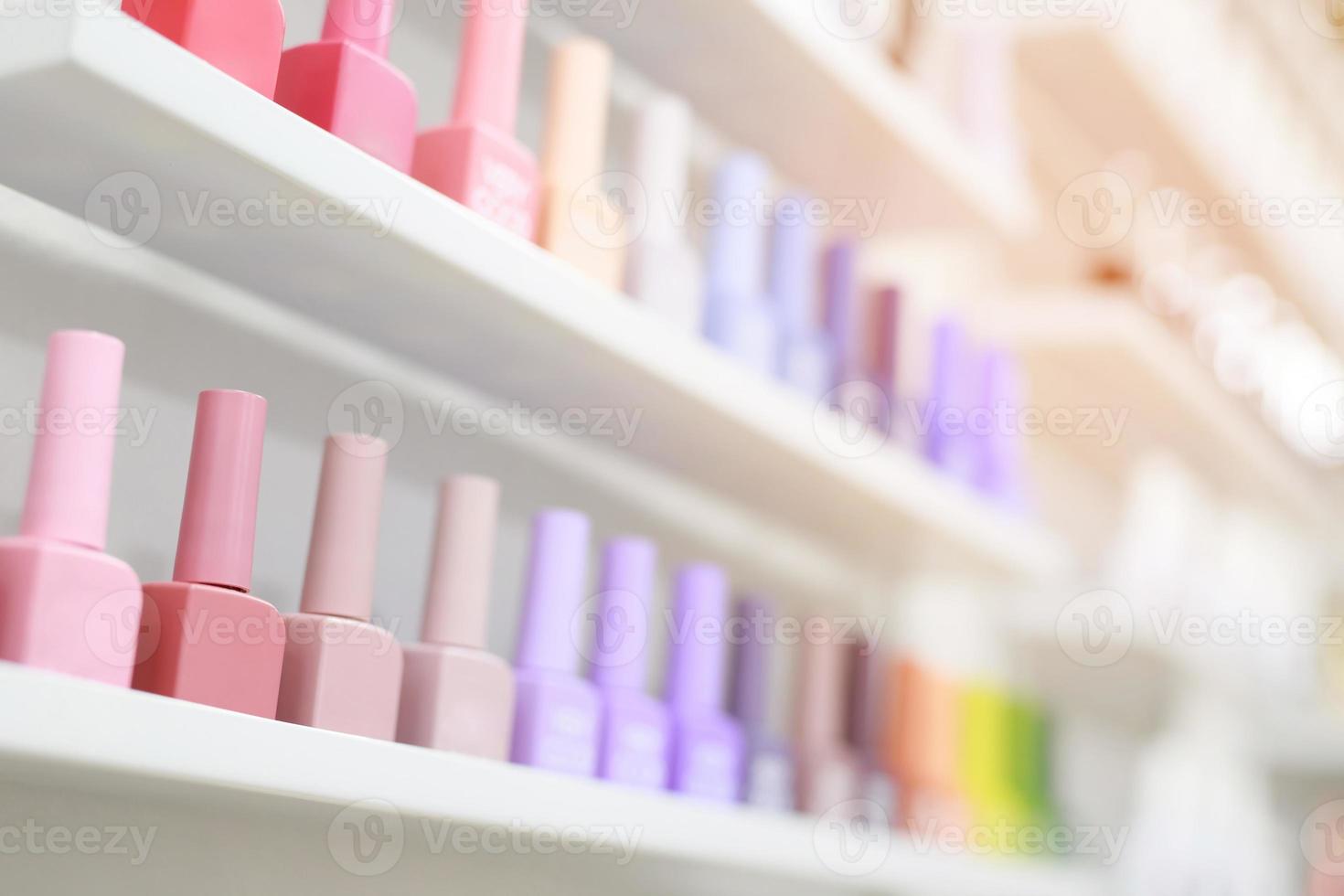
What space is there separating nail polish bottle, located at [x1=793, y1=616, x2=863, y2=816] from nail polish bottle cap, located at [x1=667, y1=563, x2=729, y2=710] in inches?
3.5

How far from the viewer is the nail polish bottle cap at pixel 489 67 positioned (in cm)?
58

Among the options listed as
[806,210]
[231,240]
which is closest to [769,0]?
[806,210]

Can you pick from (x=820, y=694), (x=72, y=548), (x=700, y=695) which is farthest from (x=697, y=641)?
(x=72, y=548)

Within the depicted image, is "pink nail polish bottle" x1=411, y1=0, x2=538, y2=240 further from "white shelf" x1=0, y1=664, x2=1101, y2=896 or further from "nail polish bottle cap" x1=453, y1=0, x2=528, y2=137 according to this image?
"white shelf" x1=0, y1=664, x2=1101, y2=896

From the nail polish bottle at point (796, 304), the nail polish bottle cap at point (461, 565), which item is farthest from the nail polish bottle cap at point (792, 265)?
the nail polish bottle cap at point (461, 565)

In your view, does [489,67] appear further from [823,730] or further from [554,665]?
[823,730]

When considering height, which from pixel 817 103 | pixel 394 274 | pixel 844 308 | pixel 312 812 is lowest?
pixel 312 812

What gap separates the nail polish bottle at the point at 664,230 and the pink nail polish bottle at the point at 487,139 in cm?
8

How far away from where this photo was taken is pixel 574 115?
65 centimetres

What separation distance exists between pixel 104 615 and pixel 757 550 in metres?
0.55

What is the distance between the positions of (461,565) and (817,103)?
15.9 inches

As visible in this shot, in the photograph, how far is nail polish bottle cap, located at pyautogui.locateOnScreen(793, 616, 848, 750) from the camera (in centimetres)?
79

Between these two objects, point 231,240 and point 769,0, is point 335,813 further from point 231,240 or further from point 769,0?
point 769,0

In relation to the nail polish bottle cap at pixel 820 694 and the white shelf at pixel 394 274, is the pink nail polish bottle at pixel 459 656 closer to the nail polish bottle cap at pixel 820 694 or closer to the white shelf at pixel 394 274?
the white shelf at pixel 394 274
